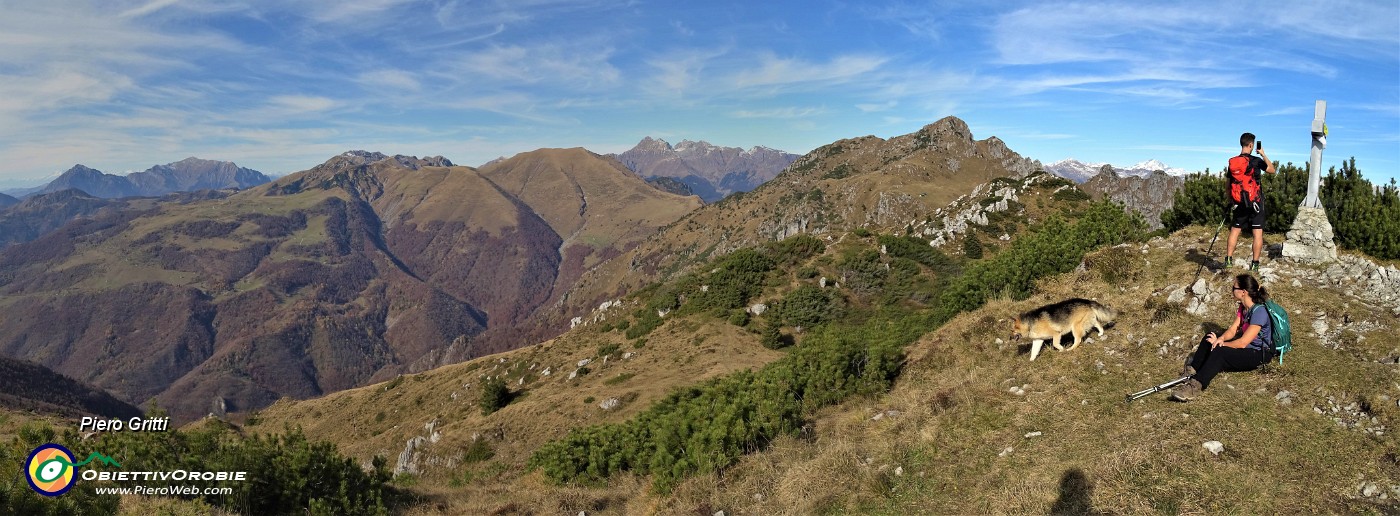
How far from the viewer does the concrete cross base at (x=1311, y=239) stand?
12.7 m

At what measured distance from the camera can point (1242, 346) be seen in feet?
29.8

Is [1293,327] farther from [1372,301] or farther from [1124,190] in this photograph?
[1124,190]

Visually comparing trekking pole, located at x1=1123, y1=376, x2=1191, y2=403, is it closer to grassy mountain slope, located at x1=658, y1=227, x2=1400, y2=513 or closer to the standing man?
grassy mountain slope, located at x1=658, y1=227, x2=1400, y2=513

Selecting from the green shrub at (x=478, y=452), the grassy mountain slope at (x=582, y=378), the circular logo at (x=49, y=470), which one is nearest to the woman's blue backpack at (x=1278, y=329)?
the grassy mountain slope at (x=582, y=378)

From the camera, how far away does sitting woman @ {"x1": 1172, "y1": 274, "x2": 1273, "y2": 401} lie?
906 centimetres

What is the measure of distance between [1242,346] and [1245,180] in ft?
18.5

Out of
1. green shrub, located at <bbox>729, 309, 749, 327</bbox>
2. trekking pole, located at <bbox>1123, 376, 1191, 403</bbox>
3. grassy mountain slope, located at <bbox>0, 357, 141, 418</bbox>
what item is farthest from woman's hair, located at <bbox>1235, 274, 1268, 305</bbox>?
grassy mountain slope, located at <bbox>0, 357, 141, 418</bbox>

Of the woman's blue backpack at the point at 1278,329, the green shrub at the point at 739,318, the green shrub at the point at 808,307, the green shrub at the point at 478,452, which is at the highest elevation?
the woman's blue backpack at the point at 1278,329

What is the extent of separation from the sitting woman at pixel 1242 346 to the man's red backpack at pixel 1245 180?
4808 millimetres

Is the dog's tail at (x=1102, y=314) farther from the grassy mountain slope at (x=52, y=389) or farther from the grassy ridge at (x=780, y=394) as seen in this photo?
the grassy mountain slope at (x=52, y=389)

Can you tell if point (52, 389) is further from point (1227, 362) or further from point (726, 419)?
point (1227, 362)

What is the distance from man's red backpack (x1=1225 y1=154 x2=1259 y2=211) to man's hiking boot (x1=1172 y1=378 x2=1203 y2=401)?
6.21 m

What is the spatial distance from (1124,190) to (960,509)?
510 ft

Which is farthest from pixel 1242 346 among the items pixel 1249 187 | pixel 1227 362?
pixel 1249 187
